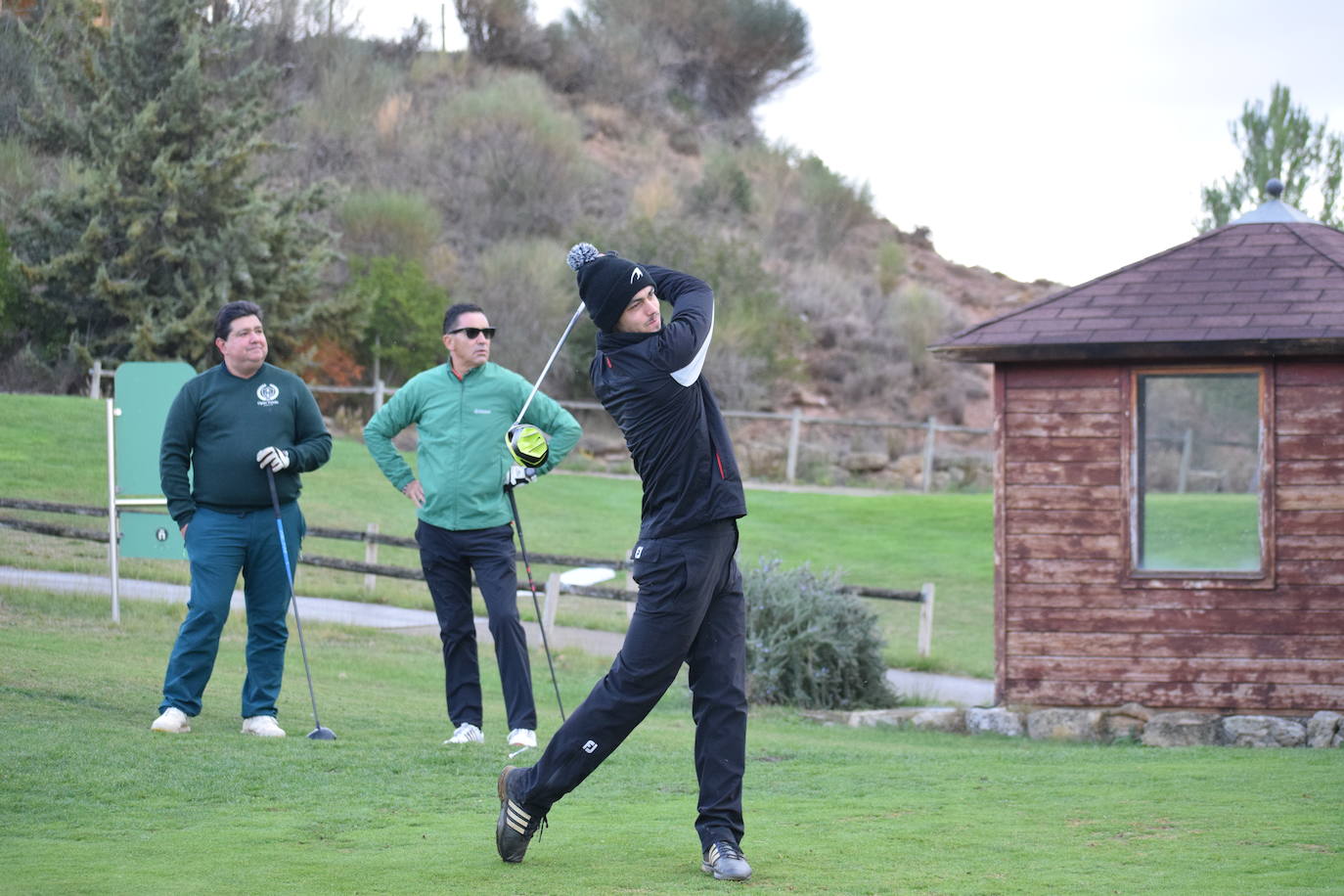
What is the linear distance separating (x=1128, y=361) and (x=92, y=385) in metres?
17.8

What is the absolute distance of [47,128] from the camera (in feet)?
87.9

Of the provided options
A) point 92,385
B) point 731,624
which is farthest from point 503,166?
point 731,624

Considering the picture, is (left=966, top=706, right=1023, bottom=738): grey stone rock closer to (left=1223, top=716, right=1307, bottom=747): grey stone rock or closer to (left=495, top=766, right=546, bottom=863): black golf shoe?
(left=1223, top=716, right=1307, bottom=747): grey stone rock

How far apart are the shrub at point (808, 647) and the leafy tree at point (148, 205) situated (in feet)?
55.9

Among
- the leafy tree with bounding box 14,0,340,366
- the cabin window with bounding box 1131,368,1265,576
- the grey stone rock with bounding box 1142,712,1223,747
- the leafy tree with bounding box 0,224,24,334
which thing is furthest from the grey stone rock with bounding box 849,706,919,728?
the leafy tree with bounding box 0,224,24,334

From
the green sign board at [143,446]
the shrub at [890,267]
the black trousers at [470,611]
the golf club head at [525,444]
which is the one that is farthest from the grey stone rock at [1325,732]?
the shrub at [890,267]

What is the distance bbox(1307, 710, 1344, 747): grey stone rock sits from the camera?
983cm

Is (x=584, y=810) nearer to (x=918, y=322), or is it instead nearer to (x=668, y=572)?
(x=668, y=572)

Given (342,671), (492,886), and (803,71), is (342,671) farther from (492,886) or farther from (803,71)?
(803,71)

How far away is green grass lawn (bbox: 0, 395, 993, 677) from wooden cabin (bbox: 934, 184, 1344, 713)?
3.02 metres

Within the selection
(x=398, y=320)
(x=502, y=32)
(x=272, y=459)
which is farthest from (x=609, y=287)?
(x=502, y=32)

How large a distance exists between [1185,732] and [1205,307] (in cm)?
292

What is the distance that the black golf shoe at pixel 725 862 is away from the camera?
4379 mm

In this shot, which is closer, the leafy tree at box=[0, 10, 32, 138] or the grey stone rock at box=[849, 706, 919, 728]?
the grey stone rock at box=[849, 706, 919, 728]
